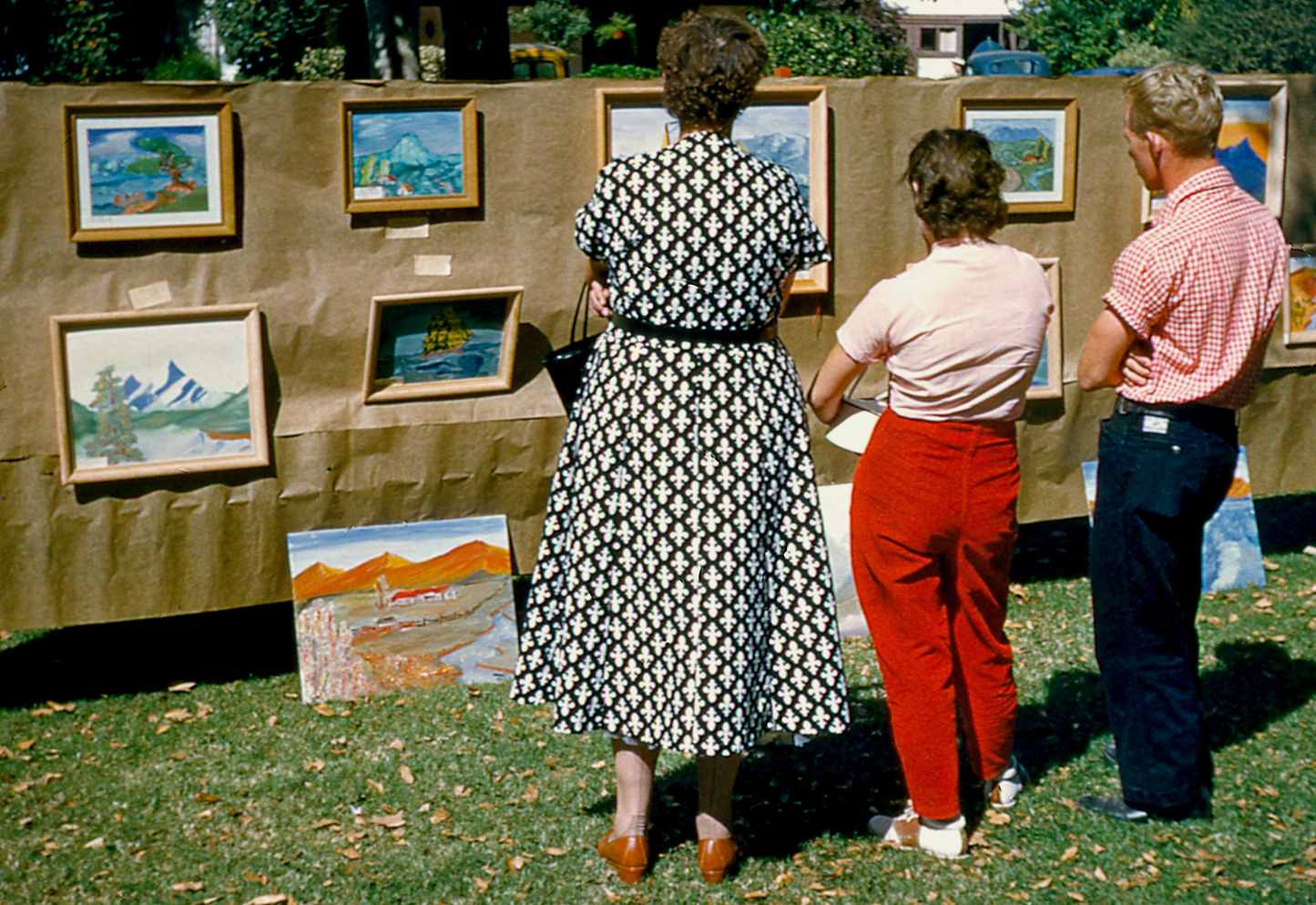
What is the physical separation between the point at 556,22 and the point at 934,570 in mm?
34006

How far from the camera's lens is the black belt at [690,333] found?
3008 mm

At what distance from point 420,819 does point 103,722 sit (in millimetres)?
1314

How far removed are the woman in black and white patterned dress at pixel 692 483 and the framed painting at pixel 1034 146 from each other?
2.14 metres

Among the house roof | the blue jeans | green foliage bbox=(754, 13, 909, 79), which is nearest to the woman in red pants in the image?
the blue jeans

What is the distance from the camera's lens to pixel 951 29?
153ft

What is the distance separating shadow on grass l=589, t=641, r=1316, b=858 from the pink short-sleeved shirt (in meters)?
1.21

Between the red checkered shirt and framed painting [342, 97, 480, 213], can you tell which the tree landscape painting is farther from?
the red checkered shirt

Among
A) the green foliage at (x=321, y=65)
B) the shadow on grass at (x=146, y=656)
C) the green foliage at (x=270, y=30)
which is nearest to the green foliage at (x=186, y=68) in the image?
the green foliage at (x=270, y=30)

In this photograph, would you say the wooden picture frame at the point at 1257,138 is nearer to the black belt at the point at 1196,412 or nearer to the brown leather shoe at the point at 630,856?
the black belt at the point at 1196,412

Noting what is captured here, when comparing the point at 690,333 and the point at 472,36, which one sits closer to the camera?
the point at 690,333

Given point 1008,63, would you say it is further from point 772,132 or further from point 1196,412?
point 1196,412

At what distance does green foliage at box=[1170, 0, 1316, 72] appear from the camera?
25953 mm

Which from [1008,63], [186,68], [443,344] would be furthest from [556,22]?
[443,344]

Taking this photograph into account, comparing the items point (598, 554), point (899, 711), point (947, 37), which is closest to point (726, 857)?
point (899, 711)
